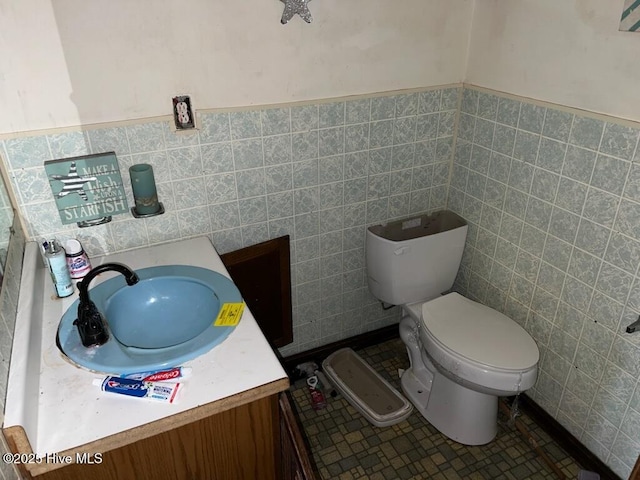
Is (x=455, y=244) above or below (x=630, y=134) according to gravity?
below

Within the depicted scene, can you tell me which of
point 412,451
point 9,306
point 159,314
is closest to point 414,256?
point 412,451

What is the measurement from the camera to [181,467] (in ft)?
3.78

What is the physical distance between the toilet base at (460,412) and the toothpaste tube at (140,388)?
3.79ft

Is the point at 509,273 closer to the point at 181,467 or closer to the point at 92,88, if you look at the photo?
the point at 181,467

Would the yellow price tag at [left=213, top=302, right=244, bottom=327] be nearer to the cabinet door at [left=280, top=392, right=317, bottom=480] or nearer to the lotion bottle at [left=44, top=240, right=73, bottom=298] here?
the cabinet door at [left=280, top=392, right=317, bottom=480]

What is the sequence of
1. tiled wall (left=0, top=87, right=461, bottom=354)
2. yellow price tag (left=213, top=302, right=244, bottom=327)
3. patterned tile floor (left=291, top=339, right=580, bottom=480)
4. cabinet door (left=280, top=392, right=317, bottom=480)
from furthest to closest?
1. patterned tile floor (left=291, top=339, right=580, bottom=480)
2. tiled wall (left=0, top=87, right=461, bottom=354)
3. yellow price tag (left=213, top=302, right=244, bottom=327)
4. cabinet door (left=280, top=392, right=317, bottom=480)

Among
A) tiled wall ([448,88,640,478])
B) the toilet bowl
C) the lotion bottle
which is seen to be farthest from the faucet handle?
tiled wall ([448,88,640,478])

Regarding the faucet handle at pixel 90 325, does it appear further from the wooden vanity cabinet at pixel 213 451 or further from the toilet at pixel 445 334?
the toilet at pixel 445 334

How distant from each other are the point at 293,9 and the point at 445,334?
4.07ft

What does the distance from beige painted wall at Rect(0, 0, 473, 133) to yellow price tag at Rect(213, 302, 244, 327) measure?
67 cm

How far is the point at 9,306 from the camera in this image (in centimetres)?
112

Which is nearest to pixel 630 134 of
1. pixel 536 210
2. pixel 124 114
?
pixel 536 210

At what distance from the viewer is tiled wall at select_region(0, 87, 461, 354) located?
1512mm

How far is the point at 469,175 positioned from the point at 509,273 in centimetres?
44
